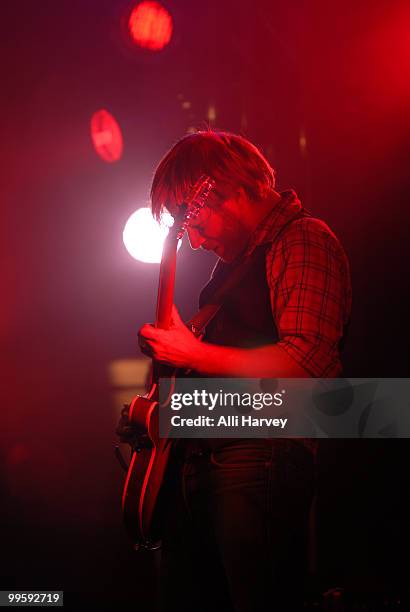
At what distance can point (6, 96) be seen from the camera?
289 centimetres

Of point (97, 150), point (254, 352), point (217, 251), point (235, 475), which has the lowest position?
point (235, 475)

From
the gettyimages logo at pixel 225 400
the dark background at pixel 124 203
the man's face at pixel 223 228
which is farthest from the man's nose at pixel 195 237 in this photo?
the dark background at pixel 124 203

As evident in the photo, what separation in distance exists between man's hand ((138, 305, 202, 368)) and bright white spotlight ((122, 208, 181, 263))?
1.42 m

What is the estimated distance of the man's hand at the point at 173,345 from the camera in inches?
49.5

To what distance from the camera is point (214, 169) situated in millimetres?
1441

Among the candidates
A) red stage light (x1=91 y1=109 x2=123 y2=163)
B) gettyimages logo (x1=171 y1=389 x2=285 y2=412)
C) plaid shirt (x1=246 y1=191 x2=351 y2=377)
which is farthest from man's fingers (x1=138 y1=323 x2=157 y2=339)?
red stage light (x1=91 y1=109 x2=123 y2=163)

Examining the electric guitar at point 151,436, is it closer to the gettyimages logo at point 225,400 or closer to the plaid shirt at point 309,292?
the gettyimages logo at point 225,400

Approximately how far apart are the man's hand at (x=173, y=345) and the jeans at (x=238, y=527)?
193 millimetres

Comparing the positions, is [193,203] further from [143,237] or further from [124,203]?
[124,203]

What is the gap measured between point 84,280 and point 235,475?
1946mm

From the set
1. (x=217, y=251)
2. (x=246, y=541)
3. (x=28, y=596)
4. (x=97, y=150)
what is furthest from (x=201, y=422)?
(x=97, y=150)

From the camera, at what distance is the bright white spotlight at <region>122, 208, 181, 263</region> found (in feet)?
8.87

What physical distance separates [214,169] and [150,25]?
68.1 inches

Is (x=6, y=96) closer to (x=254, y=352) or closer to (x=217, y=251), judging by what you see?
(x=217, y=251)
